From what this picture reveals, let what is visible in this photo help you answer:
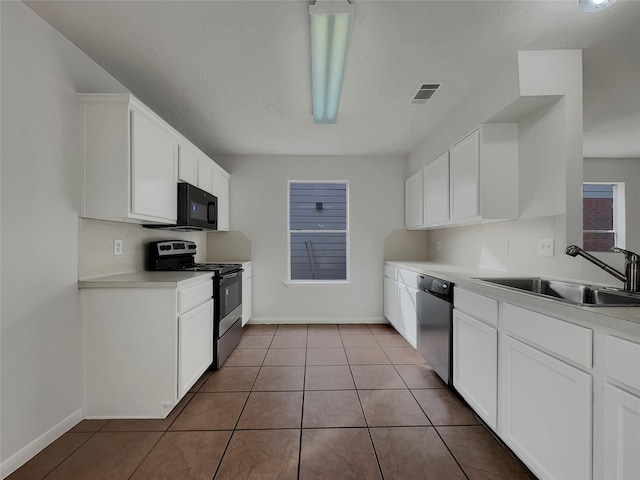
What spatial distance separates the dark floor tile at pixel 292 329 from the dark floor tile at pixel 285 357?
1.86 feet

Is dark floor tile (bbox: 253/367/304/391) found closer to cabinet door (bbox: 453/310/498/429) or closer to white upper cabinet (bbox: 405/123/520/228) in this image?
cabinet door (bbox: 453/310/498/429)

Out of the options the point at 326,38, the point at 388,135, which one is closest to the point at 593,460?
the point at 326,38

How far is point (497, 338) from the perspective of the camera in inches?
68.4

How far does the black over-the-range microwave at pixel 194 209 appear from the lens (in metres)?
2.66

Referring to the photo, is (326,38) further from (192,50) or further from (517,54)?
(517,54)

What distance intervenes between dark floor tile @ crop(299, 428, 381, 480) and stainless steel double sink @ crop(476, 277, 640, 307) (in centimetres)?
126

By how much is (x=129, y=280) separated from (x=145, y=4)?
5.35 feet

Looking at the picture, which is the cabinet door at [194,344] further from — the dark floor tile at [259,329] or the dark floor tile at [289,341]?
the dark floor tile at [259,329]

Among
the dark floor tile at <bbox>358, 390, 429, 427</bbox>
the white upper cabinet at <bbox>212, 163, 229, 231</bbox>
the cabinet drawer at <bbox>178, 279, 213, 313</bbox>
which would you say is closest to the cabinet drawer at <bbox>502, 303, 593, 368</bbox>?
the dark floor tile at <bbox>358, 390, 429, 427</bbox>

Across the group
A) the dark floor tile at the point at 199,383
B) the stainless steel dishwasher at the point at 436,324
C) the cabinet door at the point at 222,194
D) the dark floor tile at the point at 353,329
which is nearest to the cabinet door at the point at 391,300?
the dark floor tile at the point at 353,329

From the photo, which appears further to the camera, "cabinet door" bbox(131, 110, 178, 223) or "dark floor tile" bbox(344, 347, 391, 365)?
"dark floor tile" bbox(344, 347, 391, 365)

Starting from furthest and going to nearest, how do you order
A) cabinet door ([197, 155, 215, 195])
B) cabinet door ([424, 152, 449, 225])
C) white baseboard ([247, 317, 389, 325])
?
white baseboard ([247, 317, 389, 325]) → cabinet door ([197, 155, 215, 195]) → cabinet door ([424, 152, 449, 225])

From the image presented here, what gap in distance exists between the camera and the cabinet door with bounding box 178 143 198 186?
2.69 metres

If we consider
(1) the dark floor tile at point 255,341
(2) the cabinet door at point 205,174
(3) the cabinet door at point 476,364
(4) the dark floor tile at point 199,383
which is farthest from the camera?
(1) the dark floor tile at point 255,341
